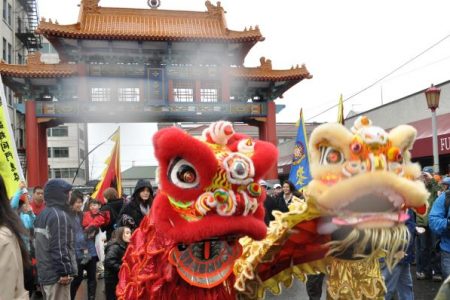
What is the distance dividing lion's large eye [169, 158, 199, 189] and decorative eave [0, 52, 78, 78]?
1527 centimetres

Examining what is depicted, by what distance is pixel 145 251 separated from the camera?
2.76 metres

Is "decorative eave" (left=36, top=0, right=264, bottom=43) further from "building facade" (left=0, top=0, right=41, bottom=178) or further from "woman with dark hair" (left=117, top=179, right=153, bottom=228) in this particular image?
"woman with dark hair" (left=117, top=179, right=153, bottom=228)

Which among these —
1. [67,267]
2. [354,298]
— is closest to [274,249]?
[354,298]

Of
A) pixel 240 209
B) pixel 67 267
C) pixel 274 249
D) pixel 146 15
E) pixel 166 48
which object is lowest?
pixel 67 267

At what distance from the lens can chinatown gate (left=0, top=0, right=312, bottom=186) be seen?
1667cm

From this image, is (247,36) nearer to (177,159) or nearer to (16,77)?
(16,77)

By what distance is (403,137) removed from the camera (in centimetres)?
204

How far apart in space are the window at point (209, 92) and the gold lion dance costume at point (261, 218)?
15142mm

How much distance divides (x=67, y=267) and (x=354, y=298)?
8.60 ft

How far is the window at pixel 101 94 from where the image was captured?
1691 centimetres

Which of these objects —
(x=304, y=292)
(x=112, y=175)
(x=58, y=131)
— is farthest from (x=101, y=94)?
(x=58, y=131)

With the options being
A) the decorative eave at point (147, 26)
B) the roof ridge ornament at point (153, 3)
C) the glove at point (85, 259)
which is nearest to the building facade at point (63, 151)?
the roof ridge ornament at point (153, 3)

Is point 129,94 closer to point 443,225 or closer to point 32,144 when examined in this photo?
point 32,144

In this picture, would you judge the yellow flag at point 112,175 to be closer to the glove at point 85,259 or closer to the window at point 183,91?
the glove at point 85,259
